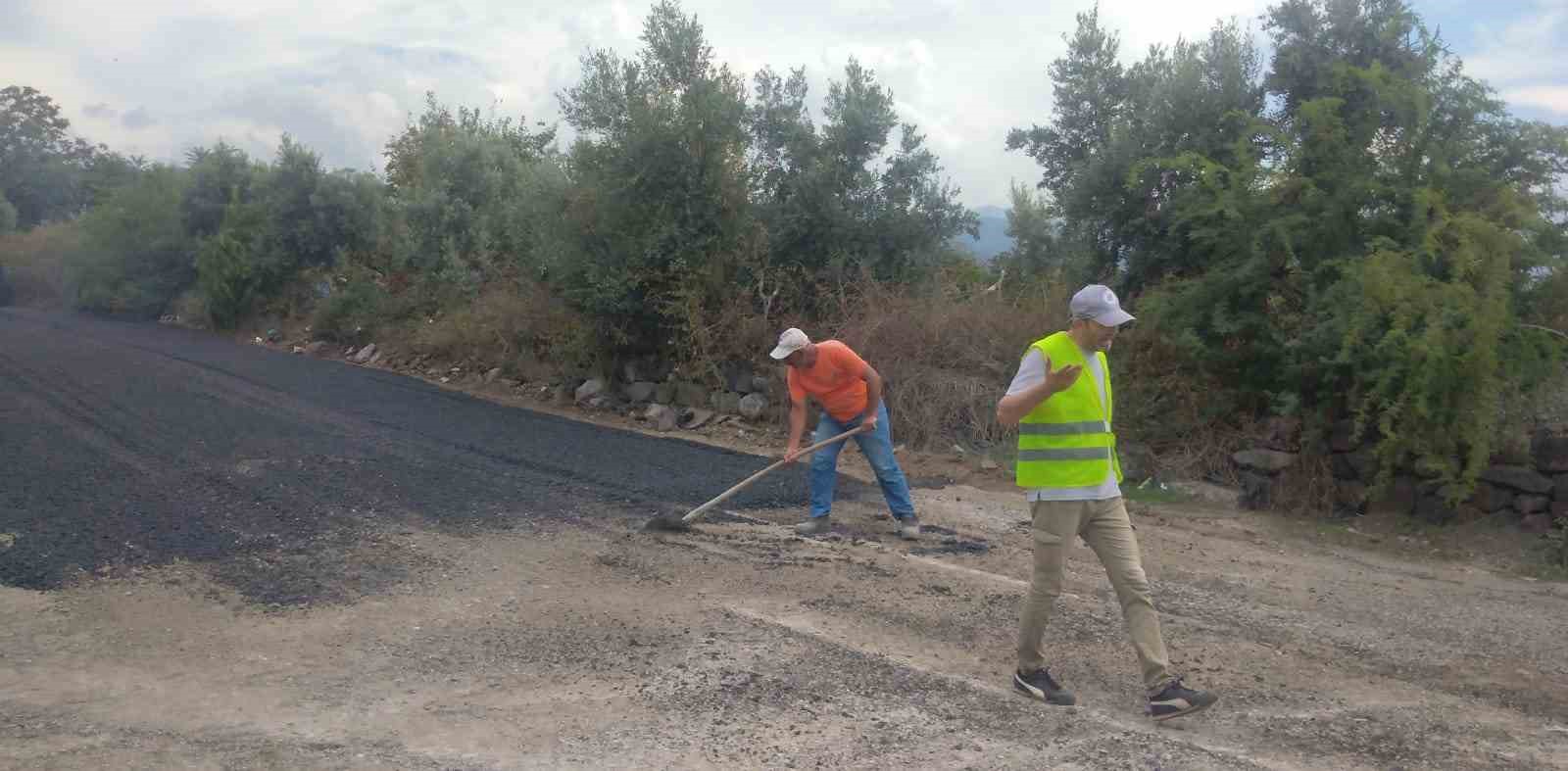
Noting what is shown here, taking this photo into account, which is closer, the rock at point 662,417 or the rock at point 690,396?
the rock at point 662,417

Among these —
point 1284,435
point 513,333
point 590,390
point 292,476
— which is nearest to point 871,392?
point 1284,435

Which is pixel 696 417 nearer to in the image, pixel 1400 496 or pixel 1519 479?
pixel 1400 496

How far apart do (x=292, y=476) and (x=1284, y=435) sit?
27.7ft

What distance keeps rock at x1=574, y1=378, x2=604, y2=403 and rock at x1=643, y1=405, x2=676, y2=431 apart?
1.30 meters

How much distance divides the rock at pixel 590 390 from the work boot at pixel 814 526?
320 inches

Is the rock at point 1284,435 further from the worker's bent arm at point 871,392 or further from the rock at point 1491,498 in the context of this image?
the worker's bent arm at point 871,392

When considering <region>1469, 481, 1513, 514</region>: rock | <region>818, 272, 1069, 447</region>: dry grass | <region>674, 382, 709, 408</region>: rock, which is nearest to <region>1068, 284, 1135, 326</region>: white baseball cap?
<region>1469, 481, 1513, 514</region>: rock

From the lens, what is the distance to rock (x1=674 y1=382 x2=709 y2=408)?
15.4 meters

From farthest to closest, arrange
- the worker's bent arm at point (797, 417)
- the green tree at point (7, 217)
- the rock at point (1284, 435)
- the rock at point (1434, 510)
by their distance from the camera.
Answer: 1. the green tree at point (7, 217)
2. the rock at point (1284, 435)
3. the rock at point (1434, 510)
4. the worker's bent arm at point (797, 417)

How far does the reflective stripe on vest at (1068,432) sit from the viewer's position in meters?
5.32

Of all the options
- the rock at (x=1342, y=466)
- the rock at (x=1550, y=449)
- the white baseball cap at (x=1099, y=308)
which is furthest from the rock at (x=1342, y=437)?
the white baseball cap at (x=1099, y=308)

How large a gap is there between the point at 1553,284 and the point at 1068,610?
5.62m

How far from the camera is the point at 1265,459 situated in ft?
34.3

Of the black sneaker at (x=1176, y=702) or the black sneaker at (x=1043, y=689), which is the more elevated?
the black sneaker at (x=1176, y=702)
